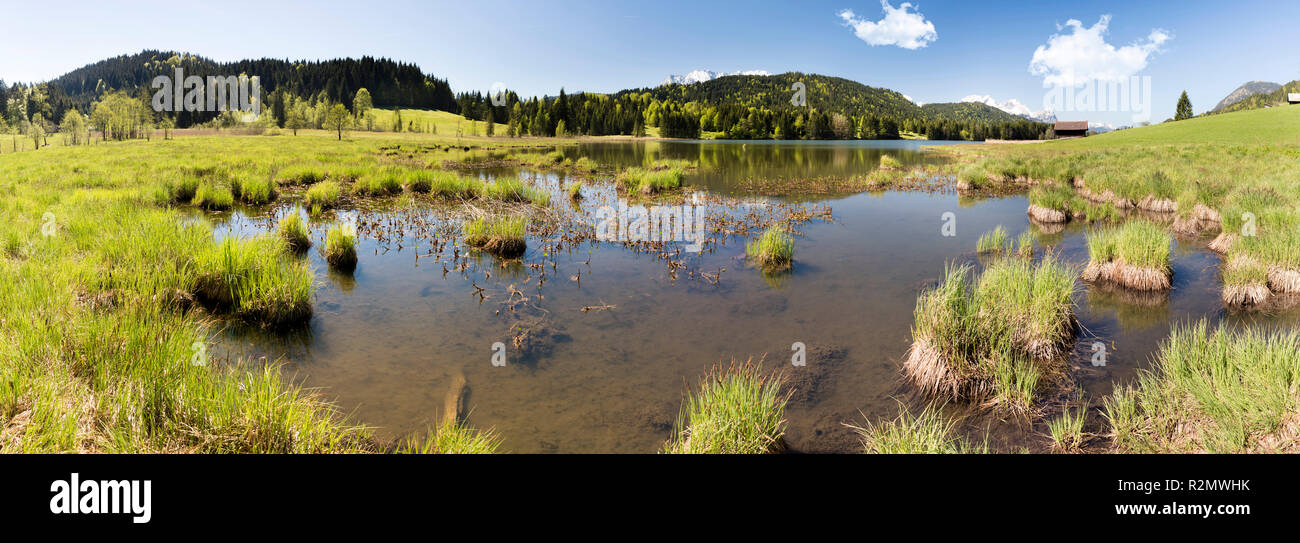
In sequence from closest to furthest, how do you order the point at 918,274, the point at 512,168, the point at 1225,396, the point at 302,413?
the point at 302,413 → the point at 1225,396 → the point at 918,274 → the point at 512,168

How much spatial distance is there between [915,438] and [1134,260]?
1051 centimetres

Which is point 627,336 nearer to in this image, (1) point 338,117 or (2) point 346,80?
(1) point 338,117

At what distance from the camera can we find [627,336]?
848 cm

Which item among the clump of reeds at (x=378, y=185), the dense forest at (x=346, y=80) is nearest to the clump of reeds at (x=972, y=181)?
the clump of reeds at (x=378, y=185)

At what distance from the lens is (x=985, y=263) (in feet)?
A: 42.7

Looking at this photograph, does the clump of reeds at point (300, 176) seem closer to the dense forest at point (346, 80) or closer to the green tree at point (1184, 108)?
the dense forest at point (346, 80)

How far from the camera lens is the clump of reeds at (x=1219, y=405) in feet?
14.7

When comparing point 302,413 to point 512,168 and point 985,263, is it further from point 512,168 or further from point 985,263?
point 512,168

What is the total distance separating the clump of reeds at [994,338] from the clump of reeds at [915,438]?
730mm

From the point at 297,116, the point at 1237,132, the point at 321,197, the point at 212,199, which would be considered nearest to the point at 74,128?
the point at 297,116

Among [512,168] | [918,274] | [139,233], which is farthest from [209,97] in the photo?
[918,274]

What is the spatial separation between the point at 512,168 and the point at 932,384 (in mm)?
37264

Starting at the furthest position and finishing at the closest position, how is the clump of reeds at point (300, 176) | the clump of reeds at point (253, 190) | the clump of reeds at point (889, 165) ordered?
the clump of reeds at point (889, 165) → the clump of reeds at point (300, 176) → the clump of reeds at point (253, 190)

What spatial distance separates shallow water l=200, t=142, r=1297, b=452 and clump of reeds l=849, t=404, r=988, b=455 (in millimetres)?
255
